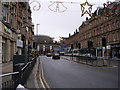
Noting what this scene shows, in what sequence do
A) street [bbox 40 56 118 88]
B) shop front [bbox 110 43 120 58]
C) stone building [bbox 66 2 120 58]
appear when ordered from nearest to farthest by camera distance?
street [bbox 40 56 118 88], shop front [bbox 110 43 120 58], stone building [bbox 66 2 120 58]

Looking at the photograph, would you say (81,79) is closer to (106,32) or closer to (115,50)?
(115,50)

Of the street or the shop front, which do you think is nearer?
the street

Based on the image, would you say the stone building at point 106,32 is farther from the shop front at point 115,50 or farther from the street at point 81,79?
the street at point 81,79

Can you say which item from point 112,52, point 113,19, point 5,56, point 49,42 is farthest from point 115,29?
point 49,42

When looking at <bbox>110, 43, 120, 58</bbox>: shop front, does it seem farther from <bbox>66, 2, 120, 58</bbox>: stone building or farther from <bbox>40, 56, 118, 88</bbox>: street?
<bbox>40, 56, 118, 88</bbox>: street

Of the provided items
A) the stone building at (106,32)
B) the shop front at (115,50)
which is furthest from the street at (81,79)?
the shop front at (115,50)

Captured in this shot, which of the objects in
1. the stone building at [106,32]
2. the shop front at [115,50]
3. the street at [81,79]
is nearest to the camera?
the street at [81,79]

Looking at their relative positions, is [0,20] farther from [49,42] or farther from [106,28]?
[49,42]

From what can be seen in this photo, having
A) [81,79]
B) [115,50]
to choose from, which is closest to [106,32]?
[115,50]

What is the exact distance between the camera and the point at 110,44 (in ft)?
157

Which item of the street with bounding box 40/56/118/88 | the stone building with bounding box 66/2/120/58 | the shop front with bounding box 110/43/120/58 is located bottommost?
the street with bounding box 40/56/118/88

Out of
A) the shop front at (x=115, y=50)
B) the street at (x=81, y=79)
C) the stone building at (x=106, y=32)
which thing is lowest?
the street at (x=81, y=79)

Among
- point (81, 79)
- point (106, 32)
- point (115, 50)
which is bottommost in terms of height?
point (81, 79)

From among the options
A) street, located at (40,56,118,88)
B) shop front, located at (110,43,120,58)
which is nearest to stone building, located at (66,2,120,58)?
shop front, located at (110,43,120,58)
